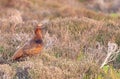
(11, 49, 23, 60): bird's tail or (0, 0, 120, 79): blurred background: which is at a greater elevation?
(11, 49, 23, 60): bird's tail

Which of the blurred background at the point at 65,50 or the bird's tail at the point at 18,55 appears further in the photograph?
the bird's tail at the point at 18,55

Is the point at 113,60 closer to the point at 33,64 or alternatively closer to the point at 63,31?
the point at 63,31

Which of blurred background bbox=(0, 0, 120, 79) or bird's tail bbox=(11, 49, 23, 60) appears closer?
blurred background bbox=(0, 0, 120, 79)

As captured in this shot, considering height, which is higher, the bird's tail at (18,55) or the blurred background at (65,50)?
the bird's tail at (18,55)

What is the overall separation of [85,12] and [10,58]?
14405 millimetres

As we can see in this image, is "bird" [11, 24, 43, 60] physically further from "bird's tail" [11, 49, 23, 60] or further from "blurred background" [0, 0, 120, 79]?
"blurred background" [0, 0, 120, 79]

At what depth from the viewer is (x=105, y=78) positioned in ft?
36.6

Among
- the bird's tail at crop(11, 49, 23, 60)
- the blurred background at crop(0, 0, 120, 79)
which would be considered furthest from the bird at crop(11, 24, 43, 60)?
the blurred background at crop(0, 0, 120, 79)

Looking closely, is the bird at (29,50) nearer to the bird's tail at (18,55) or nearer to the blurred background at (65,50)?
the bird's tail at (18,55)

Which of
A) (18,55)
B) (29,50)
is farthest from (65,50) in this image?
(18,55)

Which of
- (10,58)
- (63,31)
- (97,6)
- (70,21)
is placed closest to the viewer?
(10,58)

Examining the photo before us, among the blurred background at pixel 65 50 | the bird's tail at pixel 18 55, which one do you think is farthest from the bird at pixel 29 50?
the blurred background at pixel 65 50

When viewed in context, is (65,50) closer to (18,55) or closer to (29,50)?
(29,50)

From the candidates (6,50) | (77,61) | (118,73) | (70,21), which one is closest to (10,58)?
(6,50)
